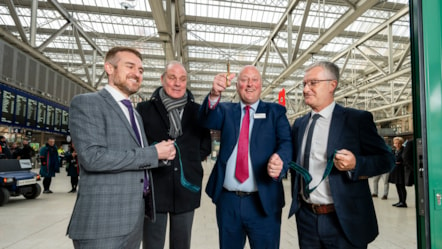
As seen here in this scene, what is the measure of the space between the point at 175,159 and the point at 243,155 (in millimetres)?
582

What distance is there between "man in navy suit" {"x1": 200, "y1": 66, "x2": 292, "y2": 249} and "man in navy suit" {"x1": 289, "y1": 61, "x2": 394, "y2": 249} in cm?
17

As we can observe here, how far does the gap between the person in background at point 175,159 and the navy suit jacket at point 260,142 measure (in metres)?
0.25

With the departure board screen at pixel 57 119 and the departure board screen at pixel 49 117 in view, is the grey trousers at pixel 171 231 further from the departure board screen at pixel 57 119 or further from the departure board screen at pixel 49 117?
the departure board screen at pixel 57 119

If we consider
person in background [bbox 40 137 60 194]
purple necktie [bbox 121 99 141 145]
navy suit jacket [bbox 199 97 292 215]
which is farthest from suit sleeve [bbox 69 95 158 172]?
person in background [bbox 40 137 60 194]

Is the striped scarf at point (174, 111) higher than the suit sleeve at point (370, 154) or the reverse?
higher

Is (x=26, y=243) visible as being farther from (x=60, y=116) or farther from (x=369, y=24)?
(x=369, y=24)

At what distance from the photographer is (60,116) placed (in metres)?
13.9

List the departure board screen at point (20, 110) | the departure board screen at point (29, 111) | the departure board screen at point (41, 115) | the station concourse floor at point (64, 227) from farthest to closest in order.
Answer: the departure board screen at point (41, 115), the departure board screen at point (20, 110), the departure board screen at point (29, 111), the station concourse floor at point (64, 227)

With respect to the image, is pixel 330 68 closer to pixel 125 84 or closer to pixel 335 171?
pixel 335 171

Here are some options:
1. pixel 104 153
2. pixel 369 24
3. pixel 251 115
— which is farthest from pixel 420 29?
pixel 369 24

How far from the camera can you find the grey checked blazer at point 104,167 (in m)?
1.58

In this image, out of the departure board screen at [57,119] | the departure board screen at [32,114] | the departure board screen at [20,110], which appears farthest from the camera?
the departure board screen at [57,119]

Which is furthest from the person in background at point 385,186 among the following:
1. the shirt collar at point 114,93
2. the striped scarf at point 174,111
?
the shirt collar at point 114,93

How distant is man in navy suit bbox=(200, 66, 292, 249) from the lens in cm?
203
